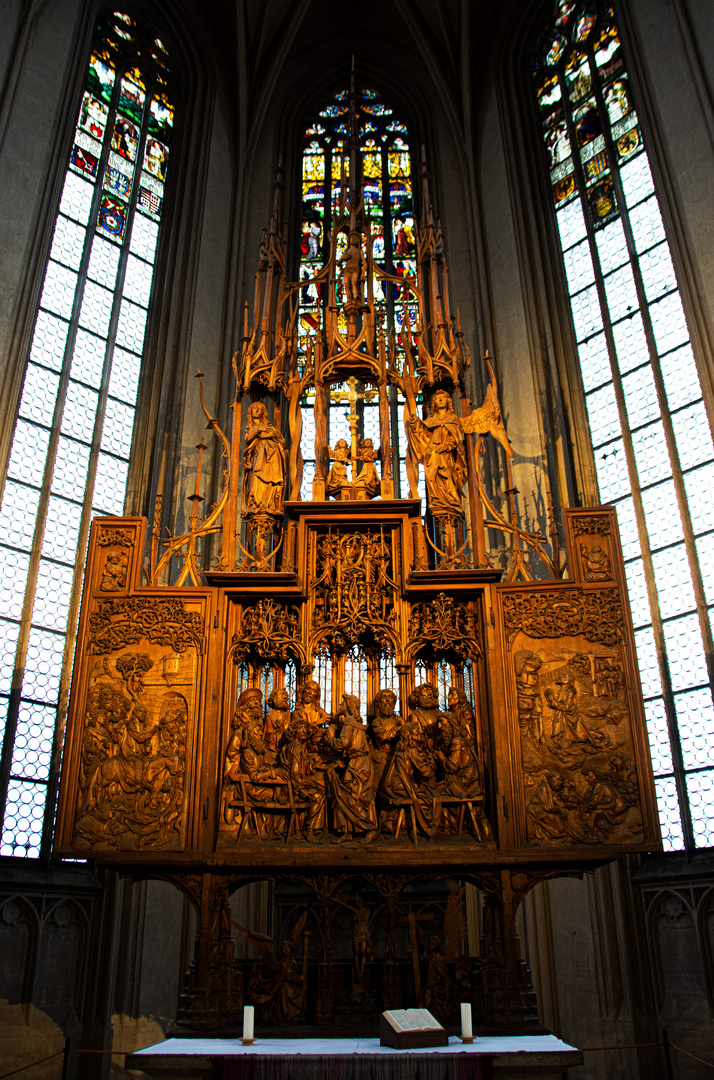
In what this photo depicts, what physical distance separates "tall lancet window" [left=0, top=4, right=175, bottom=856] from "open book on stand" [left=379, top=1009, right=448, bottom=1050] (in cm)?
540

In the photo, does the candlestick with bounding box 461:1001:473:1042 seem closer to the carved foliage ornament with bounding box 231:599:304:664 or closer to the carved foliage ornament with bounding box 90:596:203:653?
the carved foliage ornament with bounding box 231:599:304:664

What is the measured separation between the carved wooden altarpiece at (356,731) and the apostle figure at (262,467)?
0.03 m

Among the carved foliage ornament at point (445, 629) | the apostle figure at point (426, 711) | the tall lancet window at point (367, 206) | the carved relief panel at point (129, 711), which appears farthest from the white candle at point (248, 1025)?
the tall lancet window at point (367, 206)

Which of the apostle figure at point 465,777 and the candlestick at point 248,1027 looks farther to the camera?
the apostle figure at point 465,777

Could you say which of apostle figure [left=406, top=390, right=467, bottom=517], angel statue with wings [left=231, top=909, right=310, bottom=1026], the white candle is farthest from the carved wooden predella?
the white candle

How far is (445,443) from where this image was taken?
911cm

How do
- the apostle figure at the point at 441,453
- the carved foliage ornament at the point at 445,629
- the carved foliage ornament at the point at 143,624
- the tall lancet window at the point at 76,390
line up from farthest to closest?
the tall lancet window at the point at 76,390 → the apostle figure at the point at 441,453 → the carved foliage ornament at the point at 445,629 → the carved foliage ornament at the point at 143,624

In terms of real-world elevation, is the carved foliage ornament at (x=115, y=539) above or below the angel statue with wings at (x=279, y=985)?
above

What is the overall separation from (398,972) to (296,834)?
133cm

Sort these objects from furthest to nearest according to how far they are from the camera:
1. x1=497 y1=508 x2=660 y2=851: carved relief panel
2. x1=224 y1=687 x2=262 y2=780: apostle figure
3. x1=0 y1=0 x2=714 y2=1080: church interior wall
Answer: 1. x1=0 y1=0 x2=714 y2=1080: church interior wall
2. x1=224 y1=687 x2=262 y2=780: apostle figure
3. x1=497 y1=508 x2=660 y2=851: carved relief panel

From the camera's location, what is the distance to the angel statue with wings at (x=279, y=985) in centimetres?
697

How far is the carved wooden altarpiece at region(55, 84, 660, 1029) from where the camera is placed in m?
7.25

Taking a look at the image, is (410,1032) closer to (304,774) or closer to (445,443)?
(304,774)

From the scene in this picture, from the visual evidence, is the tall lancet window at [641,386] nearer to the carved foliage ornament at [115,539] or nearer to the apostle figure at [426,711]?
the apostle figure at [426,711]
